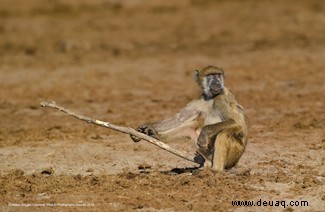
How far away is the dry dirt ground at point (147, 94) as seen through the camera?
8.32 meters

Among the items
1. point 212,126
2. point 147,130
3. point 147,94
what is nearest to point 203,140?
point 212,126

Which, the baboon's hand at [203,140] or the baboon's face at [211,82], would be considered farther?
the baboon's face at [211,82]

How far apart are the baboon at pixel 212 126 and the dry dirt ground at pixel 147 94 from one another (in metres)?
0.29

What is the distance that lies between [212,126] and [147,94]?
6538mm

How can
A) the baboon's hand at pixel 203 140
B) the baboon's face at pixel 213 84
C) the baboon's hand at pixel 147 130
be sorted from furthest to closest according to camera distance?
the baboon's face at pixel 213 84 < the baboon's hand at pixel 147 130 < the baboon's hand at pixel 203 140

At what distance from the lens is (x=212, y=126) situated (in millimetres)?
8336

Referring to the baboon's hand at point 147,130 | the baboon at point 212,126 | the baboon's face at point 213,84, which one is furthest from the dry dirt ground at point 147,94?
the baboon's face at point 213,84

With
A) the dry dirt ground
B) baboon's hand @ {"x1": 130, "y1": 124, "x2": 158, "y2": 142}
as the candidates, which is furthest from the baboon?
the dry dirt ground

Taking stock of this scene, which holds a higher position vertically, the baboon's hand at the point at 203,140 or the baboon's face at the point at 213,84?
the baboon's face at the point at 213,84

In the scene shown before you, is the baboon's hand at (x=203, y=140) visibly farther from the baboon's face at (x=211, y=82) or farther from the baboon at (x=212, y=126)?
the baboon's face at (x=211, y=82)

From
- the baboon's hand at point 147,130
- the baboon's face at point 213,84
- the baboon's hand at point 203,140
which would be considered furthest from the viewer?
the baboon's face at point 213,84

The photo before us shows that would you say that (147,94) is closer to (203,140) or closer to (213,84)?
(213,84)

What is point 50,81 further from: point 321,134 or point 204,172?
point 204,172

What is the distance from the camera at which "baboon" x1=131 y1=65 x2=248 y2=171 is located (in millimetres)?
8336
